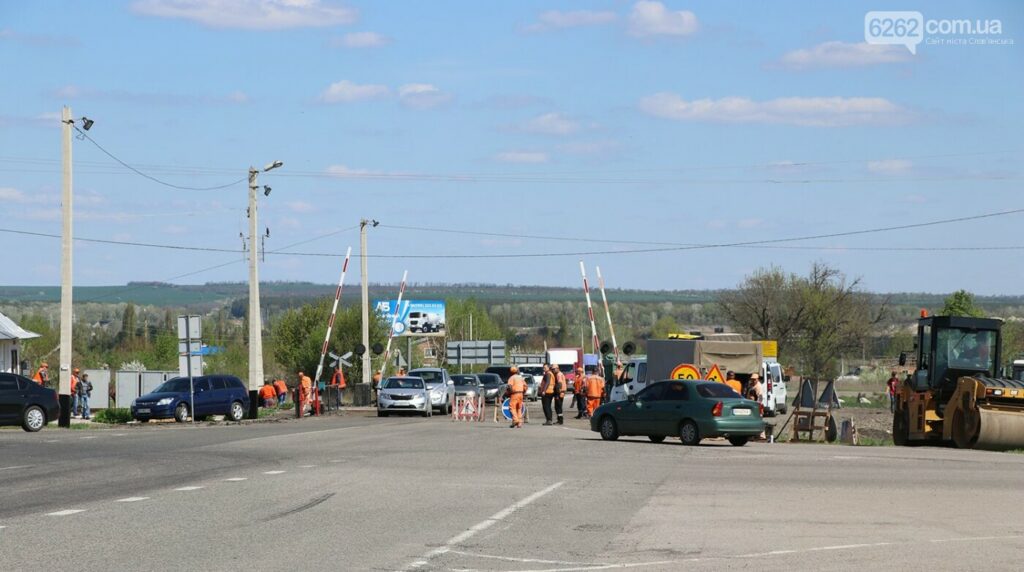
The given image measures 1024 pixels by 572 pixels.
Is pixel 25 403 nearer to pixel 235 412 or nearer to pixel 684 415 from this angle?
pixel 235 412

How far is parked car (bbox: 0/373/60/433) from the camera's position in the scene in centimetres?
3441

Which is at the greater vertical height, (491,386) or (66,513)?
(66,513)

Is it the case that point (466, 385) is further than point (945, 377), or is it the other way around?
point (466, 385)

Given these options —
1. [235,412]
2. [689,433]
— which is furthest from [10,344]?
[689,433]

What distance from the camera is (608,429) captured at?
3022 centimetres

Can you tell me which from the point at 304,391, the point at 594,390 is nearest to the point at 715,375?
the point at 594,390

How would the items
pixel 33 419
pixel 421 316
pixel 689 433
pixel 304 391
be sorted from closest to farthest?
Answer: pixel 689 433, pixel 33 419, pixel 304 391, pixel 421 316

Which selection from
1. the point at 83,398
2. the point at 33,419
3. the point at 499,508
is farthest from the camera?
the point at 83,398

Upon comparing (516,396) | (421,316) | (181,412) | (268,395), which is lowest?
(181,412)

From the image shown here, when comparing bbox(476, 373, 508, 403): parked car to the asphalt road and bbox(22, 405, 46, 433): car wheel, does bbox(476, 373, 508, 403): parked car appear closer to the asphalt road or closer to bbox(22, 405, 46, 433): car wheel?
bbox(22, 405, 46, 433): car wheel

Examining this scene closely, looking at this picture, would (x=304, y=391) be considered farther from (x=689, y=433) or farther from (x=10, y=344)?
(x=689, y=433)

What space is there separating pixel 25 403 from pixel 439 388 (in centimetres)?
1633

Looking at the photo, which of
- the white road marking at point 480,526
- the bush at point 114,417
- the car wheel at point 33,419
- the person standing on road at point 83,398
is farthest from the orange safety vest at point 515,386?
the person standing on road at point 83,398

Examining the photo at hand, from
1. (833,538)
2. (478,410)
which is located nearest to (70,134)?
(478,410)
